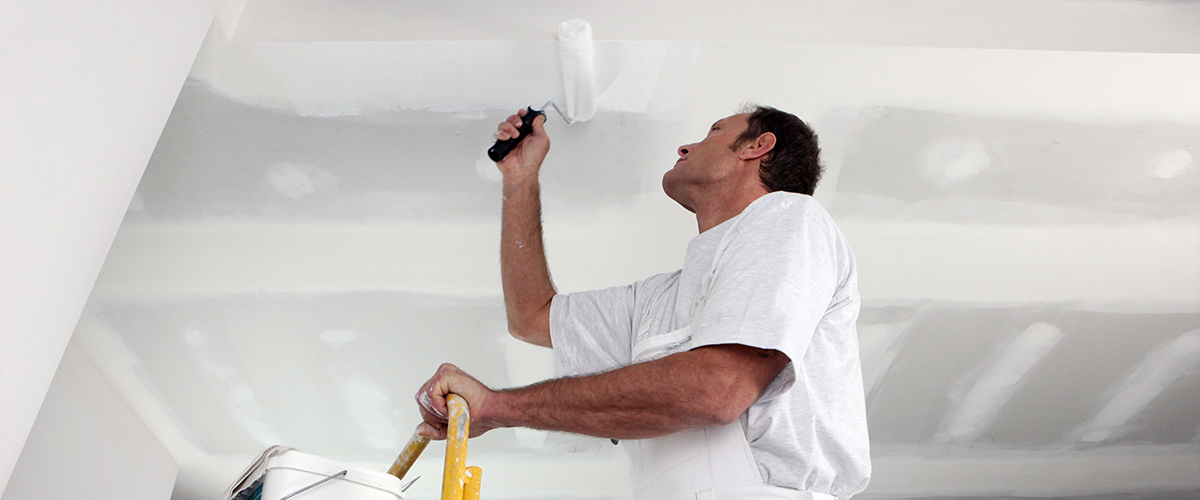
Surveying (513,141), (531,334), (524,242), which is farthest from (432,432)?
(513,141)

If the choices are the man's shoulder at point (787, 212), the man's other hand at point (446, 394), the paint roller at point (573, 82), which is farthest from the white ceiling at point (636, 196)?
the man's other hand at point (446, 394)

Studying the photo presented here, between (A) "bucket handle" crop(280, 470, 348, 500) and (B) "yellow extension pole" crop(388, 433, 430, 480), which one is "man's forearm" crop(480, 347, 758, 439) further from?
(A) "bucket handle" crop(280, 470, 348, 500)

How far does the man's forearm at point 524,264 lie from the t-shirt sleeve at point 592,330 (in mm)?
91

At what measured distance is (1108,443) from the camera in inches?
156

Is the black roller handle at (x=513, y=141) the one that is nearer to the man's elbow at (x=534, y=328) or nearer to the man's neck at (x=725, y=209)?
the man's elbow at (x=534, y=328)

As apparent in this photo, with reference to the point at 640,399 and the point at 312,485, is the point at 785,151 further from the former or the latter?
the point at 312,485

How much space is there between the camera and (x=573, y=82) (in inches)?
80.4

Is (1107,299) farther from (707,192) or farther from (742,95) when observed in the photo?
(707,192)

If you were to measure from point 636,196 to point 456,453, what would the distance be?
1.46 metres

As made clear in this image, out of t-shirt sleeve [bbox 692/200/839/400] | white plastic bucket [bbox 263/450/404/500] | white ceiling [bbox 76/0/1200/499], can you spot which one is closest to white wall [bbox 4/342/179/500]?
white ceiling [bbox 76/0/1200/499]

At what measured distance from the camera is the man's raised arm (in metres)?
1.93

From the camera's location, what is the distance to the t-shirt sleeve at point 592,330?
5.57 ft

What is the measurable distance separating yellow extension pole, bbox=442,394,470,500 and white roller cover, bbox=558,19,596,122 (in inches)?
40.8

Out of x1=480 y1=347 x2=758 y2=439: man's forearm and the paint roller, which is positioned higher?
the paint roller
